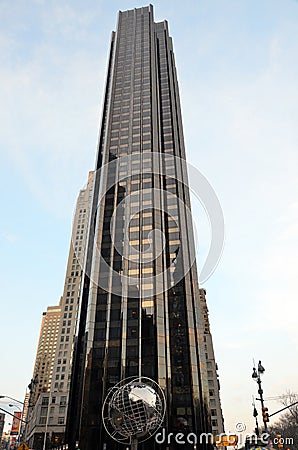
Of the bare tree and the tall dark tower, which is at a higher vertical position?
the tall dark tower

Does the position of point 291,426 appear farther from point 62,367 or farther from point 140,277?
point 62,367

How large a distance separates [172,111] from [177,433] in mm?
79239

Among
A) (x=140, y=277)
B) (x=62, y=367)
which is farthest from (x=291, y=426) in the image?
(x=62, y=367)

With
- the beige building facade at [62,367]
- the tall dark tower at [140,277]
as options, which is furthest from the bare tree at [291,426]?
the beige building facade at [62,367]

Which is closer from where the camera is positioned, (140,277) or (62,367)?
(140,277)

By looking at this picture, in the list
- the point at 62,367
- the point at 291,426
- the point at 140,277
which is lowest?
the point at 291,426

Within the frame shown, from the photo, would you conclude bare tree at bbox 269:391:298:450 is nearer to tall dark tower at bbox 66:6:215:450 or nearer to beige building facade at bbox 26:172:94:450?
tall dark tower at bbox 66:6:215:450

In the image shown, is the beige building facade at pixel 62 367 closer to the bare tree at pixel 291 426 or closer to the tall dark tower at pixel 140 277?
the tall dark tower at pixel 140 277

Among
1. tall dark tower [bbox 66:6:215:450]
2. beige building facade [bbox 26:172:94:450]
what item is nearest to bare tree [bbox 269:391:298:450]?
tall dark tower [bbox 66:6:215:450]

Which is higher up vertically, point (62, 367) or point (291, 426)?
point (62, 367)

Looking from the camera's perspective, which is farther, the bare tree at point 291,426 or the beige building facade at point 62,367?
the beige building facade at point 62,367

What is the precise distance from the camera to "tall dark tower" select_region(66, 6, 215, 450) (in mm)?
59625

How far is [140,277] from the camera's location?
6956 cm

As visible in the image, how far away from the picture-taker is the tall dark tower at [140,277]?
5962 cm
